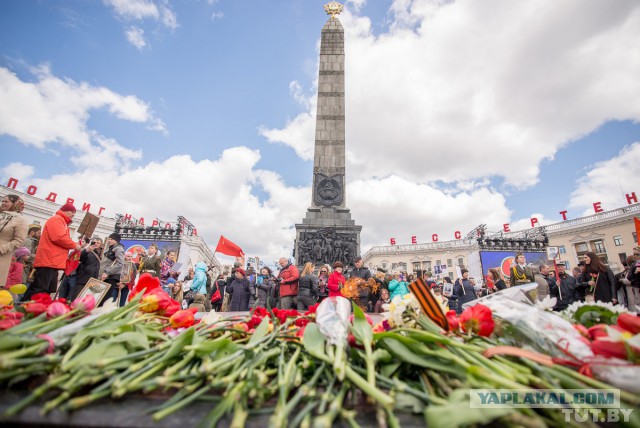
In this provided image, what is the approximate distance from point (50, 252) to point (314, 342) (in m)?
4.82

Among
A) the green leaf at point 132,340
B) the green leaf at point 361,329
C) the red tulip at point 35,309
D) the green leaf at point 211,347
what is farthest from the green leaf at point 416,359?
the red tulip at point 35,309

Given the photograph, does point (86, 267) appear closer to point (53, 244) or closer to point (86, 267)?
point (86, 267)

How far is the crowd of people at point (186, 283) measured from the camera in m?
3.95

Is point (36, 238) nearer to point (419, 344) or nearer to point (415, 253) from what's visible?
point (419, 344)

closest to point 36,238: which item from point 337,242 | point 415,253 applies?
point 337,242

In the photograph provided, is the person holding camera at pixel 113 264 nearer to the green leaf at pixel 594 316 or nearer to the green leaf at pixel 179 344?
Result: the green leaf at pixel 179 344

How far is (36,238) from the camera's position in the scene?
6328 mm

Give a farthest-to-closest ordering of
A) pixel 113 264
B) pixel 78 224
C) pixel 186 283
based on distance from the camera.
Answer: pixel 78 224 → pixel 186 283 → pixel 113 264

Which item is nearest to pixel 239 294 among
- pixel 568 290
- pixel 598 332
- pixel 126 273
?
pixel 126 273

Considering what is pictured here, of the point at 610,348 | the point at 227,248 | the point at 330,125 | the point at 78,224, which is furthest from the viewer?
the point at 78,224

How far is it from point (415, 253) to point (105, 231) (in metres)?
44.4

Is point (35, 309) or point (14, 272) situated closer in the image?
point (35, 309)

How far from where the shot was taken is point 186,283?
28.1 feet

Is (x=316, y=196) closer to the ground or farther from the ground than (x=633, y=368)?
farther from the ground
